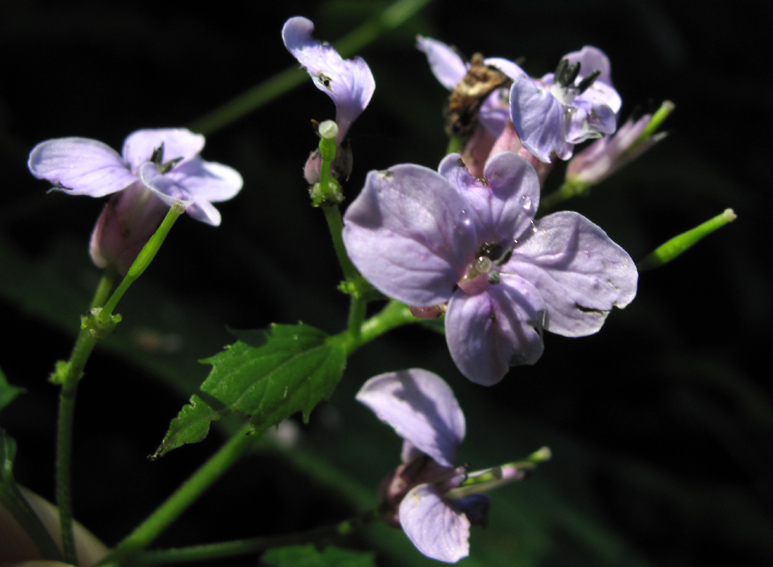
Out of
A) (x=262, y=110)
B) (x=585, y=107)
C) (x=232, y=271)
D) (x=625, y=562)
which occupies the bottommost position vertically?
(x=625, y=562)

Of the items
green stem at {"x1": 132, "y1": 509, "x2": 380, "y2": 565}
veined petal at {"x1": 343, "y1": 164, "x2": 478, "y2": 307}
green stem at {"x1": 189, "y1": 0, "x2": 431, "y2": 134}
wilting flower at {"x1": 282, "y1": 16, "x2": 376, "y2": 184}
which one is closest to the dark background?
green stem at {"x1": 189, "y1": 0, "x2": 431, "y2": 134}

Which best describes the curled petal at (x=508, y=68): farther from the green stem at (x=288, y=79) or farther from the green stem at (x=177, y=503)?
the green stem at (x=288, y=79)

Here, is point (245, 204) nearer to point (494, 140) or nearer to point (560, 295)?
point (494, 140)

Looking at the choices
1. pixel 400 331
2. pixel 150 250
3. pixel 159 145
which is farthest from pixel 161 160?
pixel 400 331

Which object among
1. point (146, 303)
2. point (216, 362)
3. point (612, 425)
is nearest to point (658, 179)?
point (612, 425)

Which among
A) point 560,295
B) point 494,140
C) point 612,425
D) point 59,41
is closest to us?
point 560,295
